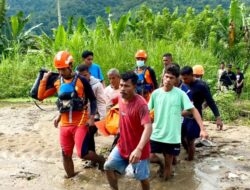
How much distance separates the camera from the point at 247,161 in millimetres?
6738

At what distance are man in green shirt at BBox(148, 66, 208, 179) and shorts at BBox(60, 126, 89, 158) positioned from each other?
0.85 metres

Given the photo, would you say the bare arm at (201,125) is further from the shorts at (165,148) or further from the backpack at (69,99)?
the backpack at (69,99)

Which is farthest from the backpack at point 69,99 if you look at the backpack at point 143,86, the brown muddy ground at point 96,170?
the backpack at point 143,86

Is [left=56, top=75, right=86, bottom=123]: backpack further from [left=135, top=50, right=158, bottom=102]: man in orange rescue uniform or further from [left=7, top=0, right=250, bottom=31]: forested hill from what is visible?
[left=7, top=0, right=250, bottom=31]: forested hill

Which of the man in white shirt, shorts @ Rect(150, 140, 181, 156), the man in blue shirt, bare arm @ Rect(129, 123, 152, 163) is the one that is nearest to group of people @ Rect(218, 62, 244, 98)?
the man in blue shirt

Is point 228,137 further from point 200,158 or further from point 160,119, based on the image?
point 160,119

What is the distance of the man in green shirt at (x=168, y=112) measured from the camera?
17.0ft

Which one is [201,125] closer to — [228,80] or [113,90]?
[113,90]

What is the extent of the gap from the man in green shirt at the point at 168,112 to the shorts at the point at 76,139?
0.85 metres

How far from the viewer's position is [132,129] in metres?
4.35

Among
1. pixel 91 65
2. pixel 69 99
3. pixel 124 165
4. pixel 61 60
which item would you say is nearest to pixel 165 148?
pixel 124 165

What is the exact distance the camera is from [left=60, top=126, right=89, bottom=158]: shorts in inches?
210

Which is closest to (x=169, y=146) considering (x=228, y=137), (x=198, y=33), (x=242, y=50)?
(x=228, y=137)

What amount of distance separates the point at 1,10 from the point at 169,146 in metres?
19.0
